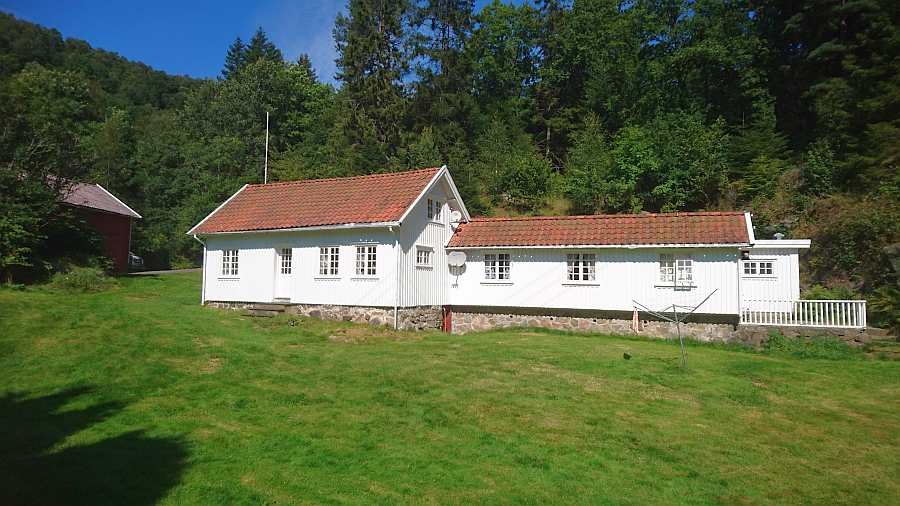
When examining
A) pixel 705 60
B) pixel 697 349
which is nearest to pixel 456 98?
pixel 705 60

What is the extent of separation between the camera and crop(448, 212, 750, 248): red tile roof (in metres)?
17.6

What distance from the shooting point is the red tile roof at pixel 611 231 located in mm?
17594

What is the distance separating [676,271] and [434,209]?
8.81 meters

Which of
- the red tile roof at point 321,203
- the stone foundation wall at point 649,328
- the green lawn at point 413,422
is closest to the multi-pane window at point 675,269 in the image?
the stone foundation wall at point 649,328

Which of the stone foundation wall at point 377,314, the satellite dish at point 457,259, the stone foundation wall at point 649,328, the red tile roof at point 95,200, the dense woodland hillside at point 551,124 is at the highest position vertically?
the dense woodland hillside at point 551,124

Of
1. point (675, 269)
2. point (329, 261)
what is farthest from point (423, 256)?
point (675, 269)

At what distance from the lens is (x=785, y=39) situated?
35844 millimetres

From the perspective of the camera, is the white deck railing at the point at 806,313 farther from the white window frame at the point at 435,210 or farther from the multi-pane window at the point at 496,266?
the white window frame at the point at 435,210

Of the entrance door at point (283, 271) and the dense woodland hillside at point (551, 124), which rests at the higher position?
the dense woodland hillside at point (551, 124)

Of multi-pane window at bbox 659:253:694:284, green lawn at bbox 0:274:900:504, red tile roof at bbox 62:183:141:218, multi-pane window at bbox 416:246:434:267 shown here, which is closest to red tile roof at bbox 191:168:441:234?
multi-pane window at bbox 416:246:434:267

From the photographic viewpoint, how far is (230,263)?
72.4ft

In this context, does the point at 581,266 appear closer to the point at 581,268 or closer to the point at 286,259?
the point at 581,268

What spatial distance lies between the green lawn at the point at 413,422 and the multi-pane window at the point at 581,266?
4434 millimetres

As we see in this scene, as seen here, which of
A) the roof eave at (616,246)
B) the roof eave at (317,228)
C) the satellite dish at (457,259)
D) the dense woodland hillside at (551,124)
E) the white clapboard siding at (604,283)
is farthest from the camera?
the dense woodland hillside at (551,124)
